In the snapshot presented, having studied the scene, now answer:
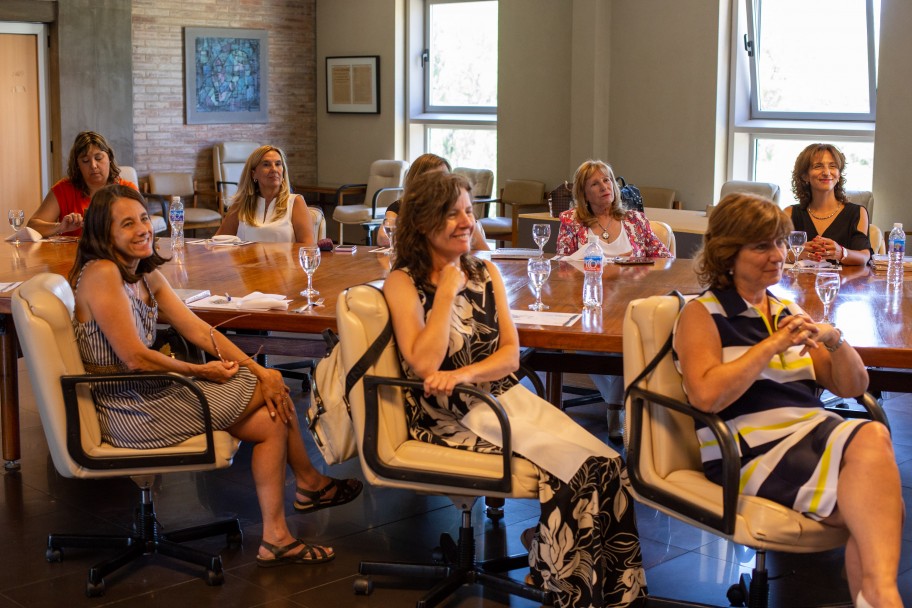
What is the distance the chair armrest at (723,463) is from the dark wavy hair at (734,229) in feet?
1.18

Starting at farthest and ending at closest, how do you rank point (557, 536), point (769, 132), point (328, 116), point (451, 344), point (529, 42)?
point (328, 116) → point (529, 42) → point (769, 132) → point (451, 344) → point (557, 536)

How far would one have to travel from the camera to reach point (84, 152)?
5.68 meters

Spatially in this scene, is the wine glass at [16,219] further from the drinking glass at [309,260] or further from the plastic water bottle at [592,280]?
the plastic water bottle at [592,280]

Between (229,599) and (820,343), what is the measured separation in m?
1.82

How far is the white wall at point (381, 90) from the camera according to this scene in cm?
1166

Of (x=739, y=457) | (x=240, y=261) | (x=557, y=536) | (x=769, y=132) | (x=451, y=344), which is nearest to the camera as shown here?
(x=739, y=457)

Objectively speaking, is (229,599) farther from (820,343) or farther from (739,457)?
(820,343)

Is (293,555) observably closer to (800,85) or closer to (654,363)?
(654,363)

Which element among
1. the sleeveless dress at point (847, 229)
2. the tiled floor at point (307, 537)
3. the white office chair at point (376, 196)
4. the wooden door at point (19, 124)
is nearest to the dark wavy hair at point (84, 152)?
the tiled floor at point (307, 537)

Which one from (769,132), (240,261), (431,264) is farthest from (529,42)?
(431,264)

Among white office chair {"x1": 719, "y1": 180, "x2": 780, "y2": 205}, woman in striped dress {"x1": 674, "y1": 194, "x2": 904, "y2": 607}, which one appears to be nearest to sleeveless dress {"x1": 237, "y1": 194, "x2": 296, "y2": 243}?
woman in striped dress {"x1": 674, "y1": 194, "x2": 904, "y2": 607}

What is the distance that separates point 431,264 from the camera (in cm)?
325

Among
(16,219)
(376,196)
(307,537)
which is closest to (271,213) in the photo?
(16,219)

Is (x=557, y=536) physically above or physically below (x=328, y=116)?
below
